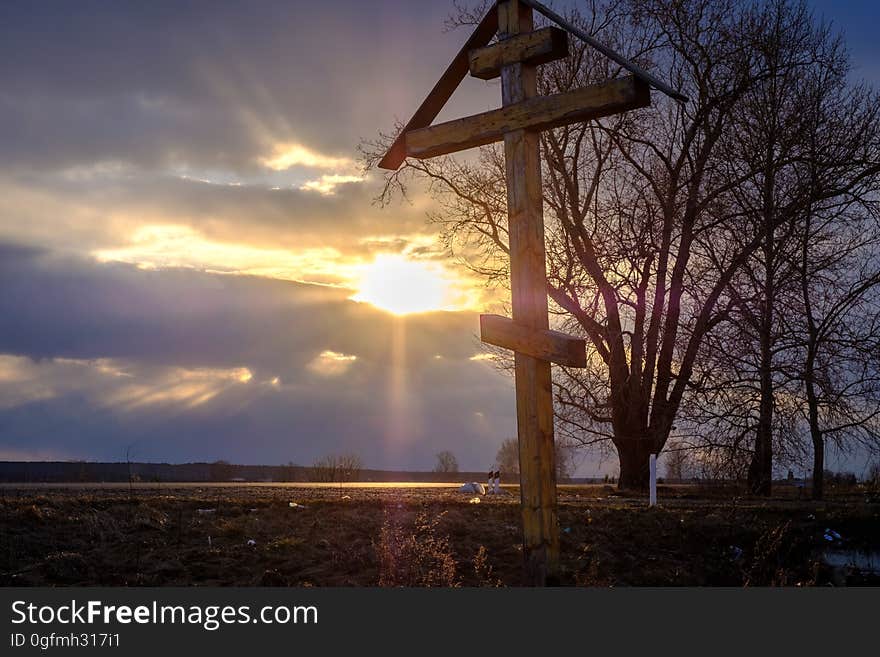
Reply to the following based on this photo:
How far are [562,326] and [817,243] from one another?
284 inches

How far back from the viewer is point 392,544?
11109mm

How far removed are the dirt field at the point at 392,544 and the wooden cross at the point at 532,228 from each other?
2.06m

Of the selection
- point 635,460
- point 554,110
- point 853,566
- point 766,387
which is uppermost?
point 554,110

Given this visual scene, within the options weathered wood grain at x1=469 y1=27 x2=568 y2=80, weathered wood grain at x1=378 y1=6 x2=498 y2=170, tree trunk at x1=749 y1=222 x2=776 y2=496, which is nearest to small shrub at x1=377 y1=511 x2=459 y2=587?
weathered wood grain at x1=378 y1=6 x2=498 y2=170

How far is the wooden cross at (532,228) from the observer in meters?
8.05

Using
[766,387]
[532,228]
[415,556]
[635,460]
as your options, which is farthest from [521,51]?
[635,460]

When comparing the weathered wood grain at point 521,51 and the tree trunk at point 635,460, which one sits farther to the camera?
the tree trunk at point 635,460

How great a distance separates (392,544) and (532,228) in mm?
4850

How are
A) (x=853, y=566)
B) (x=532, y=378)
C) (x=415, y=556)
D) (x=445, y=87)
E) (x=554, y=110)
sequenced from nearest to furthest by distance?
(x=532, y=378), (x=554, y=110), (x=445, y=87), (x=415, y=556), (x=853, y=566)

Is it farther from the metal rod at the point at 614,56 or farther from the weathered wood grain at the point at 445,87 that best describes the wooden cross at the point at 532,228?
the weathered wood grain at the point at 445,87

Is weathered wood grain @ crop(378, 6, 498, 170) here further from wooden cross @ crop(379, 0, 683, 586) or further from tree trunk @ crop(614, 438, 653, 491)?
tree trunk @ crop(614, 438, 653, 491)

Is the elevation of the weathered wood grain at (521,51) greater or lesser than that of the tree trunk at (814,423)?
greater

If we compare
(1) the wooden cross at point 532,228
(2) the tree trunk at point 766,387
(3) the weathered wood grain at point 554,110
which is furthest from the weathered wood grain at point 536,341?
(2) the tree trunk at point 766,387

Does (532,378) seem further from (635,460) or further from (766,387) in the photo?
(635,460)
